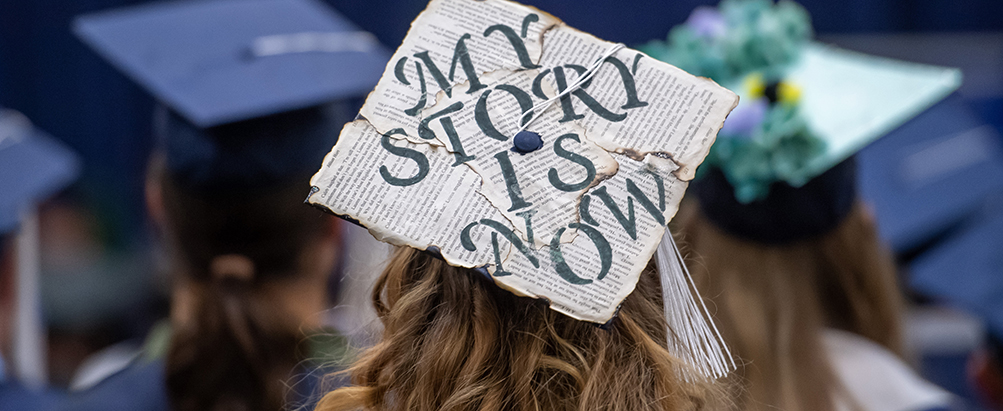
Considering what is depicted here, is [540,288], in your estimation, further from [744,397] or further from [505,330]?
[744,397]

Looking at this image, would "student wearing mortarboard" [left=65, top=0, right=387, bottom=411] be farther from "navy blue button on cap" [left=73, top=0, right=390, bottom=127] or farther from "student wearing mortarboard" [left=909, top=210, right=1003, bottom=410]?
"student wearing mortarboard" [left=909, top=210, right=1003, bottom=410]

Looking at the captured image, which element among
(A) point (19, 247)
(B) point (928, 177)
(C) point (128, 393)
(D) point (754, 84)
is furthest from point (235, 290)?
(B) point (928, 177)

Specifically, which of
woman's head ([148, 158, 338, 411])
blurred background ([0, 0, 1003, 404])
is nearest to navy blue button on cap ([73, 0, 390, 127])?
woman's head ([148, 158, 338, 411])

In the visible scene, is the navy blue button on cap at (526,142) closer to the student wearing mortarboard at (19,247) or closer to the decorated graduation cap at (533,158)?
the decorated graduation cap at (533,158)

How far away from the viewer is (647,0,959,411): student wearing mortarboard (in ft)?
3.88

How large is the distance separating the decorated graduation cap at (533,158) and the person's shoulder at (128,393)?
85cm

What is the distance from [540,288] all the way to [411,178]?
0.16 meters

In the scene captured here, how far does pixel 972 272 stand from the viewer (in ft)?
5.40

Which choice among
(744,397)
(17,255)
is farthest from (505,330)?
(17,255)

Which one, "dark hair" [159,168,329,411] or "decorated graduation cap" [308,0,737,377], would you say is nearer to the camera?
"decorated graduation cap" [308,0,737,377]

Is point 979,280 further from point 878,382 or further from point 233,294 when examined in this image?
point 233,294

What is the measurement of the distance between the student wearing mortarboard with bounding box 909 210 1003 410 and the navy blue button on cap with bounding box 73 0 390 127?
152cm

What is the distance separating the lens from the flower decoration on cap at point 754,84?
1.15 m

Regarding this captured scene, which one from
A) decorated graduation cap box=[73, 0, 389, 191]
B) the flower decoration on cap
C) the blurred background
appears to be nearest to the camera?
the flower decoration on cap
